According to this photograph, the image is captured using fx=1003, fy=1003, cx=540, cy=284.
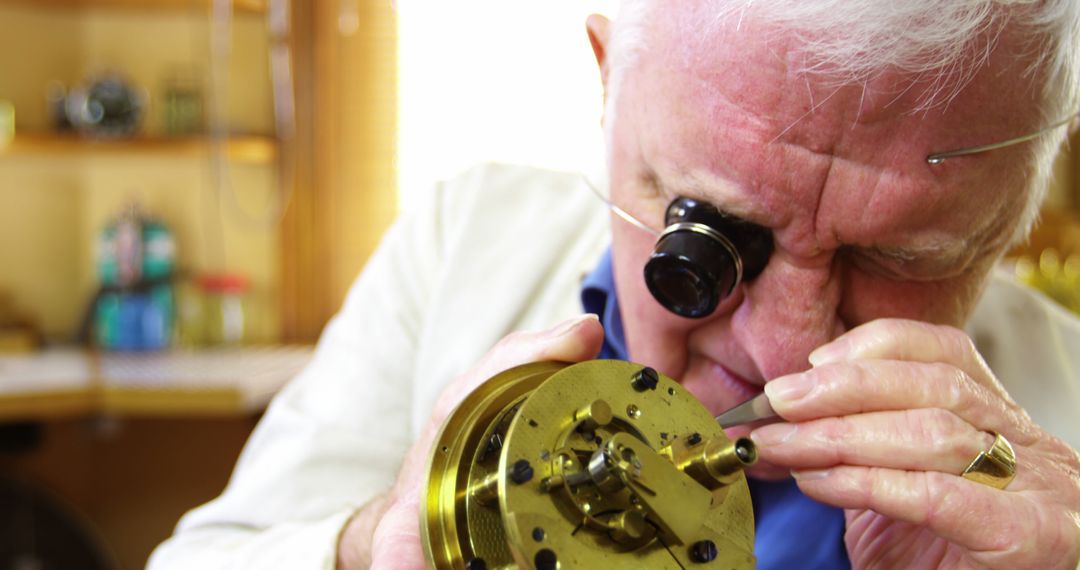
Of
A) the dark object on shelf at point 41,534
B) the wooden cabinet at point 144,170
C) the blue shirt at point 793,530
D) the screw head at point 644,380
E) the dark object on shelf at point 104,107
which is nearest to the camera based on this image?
the screw head at point 644,380

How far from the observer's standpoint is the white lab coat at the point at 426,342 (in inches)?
51.7

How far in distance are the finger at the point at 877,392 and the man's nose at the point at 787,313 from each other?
0.11 m

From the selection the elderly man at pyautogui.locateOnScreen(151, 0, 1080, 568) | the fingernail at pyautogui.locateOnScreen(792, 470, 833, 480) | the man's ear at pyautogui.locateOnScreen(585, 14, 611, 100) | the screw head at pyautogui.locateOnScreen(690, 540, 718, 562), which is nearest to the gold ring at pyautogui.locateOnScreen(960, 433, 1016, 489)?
the elderly man at pyautogui.locateOnScreen(151, 0, 1080, 568)

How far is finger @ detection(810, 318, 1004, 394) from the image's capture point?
34.8 inches

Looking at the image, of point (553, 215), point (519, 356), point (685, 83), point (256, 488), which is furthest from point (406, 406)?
point (685, 83)

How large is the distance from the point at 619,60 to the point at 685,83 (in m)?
0.12

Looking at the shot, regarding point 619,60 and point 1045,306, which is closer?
point 619,60

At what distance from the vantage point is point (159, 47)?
338cm

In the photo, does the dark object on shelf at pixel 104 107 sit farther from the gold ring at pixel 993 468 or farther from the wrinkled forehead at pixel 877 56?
the gold ring at pixel 993 468

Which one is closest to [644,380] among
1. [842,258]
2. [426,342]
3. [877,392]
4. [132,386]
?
[877,392]

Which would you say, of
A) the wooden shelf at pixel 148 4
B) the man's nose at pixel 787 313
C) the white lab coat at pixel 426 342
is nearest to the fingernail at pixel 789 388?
the man's nose at pixel 787 313

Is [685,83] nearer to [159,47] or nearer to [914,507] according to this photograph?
[914,507]

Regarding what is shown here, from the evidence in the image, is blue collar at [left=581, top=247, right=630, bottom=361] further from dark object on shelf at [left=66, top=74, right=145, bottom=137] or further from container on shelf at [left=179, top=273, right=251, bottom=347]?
dark object on shelf at [left=66, top=74, right=145, bottom=137]

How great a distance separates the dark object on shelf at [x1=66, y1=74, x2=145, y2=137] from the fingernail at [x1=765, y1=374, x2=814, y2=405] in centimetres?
285
